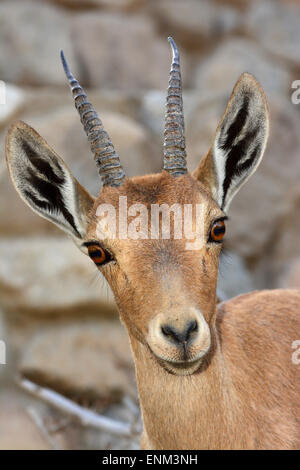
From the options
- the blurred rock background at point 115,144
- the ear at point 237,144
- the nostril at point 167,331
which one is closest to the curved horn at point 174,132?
the ear at point 237,144

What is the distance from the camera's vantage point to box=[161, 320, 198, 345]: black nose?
8.96ft

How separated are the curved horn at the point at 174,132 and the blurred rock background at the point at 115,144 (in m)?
2.93

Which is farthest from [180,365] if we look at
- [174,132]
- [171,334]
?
[174,132]

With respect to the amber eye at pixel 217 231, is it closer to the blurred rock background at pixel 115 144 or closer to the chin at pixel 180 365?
the chin at pixel 180 365

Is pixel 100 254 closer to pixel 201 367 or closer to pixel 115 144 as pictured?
pixel 201 367

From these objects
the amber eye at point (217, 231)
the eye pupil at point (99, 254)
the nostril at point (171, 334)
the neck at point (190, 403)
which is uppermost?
the amber eye at point (217, 231)

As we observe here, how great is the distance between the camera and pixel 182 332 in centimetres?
273

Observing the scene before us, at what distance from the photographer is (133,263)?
3.12 meters

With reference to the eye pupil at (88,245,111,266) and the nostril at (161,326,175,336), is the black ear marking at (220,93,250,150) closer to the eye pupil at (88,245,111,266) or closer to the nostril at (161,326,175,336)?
the eye pupil at (88,245,111,266)

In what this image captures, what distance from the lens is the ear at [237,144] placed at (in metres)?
3.42

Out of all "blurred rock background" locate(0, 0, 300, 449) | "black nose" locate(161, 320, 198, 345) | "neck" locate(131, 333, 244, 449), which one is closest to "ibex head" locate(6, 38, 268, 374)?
"black nose" locate(161, 320, 198, 345)

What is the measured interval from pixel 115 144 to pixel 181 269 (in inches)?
210
